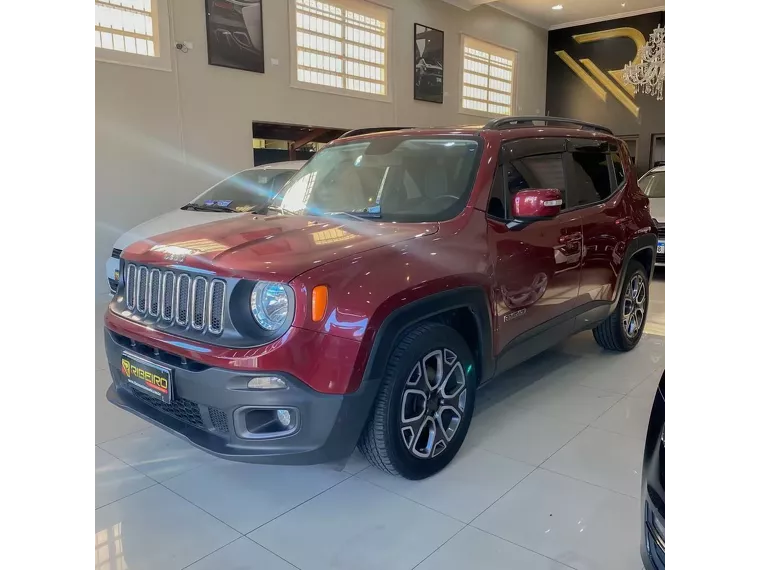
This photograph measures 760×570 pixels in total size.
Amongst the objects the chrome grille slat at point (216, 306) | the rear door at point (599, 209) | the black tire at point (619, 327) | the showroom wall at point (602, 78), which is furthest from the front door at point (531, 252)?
the showroom wall at point (602, 78)

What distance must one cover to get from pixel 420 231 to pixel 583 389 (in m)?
1.84

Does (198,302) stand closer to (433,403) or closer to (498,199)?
(433,403)

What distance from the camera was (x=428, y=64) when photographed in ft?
37.4

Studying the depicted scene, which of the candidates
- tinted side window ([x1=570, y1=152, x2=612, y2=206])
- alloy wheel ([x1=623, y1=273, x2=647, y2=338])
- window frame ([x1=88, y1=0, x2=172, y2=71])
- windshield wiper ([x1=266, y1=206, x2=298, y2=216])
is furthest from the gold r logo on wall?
windshield wiper ([x1=266, y1=206, x2=298, y2=216])

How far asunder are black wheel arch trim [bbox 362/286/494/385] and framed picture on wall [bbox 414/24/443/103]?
9465 mm

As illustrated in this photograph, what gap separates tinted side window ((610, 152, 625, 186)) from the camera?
390cm

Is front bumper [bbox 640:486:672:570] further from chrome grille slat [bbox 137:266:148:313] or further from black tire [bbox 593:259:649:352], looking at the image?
black tire [bbox 593:259:649:352]

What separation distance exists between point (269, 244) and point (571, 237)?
1812mm

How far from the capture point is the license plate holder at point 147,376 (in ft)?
7.07

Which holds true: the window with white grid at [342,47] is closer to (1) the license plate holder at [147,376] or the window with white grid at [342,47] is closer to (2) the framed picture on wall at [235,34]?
(2) the framed picture on wall at [235,34]

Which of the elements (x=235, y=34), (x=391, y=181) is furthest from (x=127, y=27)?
(x=391, y=181)

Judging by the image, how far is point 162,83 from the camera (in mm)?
7324
